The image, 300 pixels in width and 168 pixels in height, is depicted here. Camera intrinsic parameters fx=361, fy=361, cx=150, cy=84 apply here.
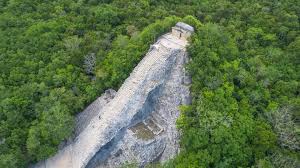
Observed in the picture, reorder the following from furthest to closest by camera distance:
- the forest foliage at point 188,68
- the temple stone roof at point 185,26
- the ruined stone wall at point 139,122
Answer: the temple stone roof at point 185,26, the ruined stone wall at point 139,122, the forest foliage at point 188,68

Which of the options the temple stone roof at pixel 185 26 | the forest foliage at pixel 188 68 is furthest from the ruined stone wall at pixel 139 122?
Answer: the temple stone roof at pixel 185 26

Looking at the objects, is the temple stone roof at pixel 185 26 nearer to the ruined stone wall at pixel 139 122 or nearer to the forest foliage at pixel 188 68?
the forest foliage at pixel 188 68

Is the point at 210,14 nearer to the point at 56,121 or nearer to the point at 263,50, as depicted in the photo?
the point at 263,50

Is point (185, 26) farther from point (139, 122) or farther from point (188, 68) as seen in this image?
point (139, 122)

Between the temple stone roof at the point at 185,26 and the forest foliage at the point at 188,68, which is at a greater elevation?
the temple stone roof at the point at 185,26

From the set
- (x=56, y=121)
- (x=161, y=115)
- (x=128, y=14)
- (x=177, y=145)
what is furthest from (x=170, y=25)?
(x=56, y=121)

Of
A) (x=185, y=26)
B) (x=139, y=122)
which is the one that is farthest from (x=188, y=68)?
(x=139, y=122)

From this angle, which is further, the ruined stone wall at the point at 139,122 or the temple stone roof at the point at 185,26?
the temple stone roof at the point at 185,26

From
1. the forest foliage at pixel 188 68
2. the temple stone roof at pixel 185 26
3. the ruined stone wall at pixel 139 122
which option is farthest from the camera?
the temple stone roof at pixel 185 26

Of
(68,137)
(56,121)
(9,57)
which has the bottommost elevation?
(68,137)
